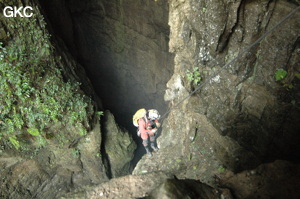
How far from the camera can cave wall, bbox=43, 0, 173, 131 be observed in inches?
395

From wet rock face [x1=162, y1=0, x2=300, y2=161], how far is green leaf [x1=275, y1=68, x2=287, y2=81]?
78mm

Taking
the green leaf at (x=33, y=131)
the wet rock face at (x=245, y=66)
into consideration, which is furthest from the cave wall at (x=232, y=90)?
the green leaf at (x=33, y=131)

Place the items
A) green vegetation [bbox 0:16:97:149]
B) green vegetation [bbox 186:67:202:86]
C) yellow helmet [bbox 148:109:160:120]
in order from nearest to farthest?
green vegetation [bbox 0:16:97:149] < green vegetation [bbox 186:67:202:86] < yellow helmet [bbox 148:109:160:120]

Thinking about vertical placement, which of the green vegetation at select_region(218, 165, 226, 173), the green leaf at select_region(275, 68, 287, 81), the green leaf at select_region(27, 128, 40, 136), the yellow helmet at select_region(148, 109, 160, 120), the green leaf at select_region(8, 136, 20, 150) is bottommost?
the green vegetation at select_region(218, 165, 226, 173)

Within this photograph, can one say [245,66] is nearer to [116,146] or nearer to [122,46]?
[116,146]

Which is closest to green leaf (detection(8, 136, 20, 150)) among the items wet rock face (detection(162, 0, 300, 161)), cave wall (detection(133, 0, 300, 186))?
cave wall (detection(133, 0, 300, 186))

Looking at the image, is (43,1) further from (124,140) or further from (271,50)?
(271,50)

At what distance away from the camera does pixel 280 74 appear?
4207 millimetres

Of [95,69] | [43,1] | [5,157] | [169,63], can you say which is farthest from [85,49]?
[5,157]

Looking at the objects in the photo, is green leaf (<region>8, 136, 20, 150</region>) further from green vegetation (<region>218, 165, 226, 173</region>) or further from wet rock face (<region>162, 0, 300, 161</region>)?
green vegetation (<region>218, 165, 226, 173</region>)

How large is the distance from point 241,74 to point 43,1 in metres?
9.78

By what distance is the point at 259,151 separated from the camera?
16.4 feet

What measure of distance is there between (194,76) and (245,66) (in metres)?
1.65

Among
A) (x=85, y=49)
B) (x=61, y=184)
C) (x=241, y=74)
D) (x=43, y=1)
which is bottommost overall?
(x=61, y=184)
